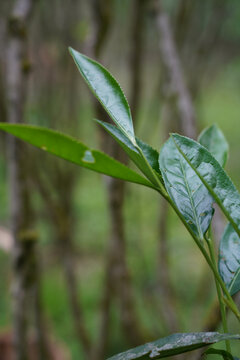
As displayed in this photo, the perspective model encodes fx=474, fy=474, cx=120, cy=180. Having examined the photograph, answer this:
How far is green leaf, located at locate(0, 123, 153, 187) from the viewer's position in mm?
291

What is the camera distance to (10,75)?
34.2 inches

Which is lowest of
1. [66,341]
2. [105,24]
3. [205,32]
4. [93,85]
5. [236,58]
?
[66,341]

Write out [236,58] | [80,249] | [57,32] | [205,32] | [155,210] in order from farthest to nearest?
[155,210], [80,249], [236,58], [57,32], [205,32]

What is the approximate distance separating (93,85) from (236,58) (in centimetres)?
244

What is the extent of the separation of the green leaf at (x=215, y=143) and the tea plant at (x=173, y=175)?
7cm

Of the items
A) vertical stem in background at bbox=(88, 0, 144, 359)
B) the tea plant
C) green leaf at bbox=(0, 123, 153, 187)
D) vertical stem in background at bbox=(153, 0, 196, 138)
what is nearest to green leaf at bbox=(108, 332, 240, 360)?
the tea plant

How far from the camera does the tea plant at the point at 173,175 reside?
0.99 feet

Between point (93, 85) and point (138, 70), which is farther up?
point (138, 70)

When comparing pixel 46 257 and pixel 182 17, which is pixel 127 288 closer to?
pixel 182 17

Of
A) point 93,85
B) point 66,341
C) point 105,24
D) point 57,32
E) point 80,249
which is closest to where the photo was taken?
point 93,85

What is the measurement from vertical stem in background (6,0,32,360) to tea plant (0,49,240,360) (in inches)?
21.1

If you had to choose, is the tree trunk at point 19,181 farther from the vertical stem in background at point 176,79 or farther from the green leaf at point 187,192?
the green leaf at point 187,192

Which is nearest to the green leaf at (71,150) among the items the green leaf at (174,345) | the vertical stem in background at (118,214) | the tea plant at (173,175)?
the tea plant at (173,175)


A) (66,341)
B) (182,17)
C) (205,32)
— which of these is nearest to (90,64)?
(182,17)
